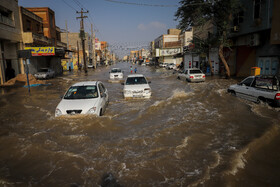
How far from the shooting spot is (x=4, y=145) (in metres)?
5.63

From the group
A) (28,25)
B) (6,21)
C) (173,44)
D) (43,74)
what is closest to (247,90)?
(6,21)

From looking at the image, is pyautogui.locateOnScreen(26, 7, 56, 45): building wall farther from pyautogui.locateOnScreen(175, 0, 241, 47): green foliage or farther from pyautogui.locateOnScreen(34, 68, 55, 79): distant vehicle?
pyautogui.locateOnScreen(175, 0, 241, 47): green foliage

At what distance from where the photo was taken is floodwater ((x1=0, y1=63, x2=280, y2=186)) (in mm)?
3914

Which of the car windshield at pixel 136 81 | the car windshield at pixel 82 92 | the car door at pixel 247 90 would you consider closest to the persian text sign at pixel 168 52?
the car windshield at pixel 136 81

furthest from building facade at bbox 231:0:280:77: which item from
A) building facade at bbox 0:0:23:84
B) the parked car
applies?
building facade at bbox 0:0:23:84

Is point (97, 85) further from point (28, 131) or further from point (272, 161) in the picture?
point (272, 161)

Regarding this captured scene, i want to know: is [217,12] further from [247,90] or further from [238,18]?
[247,90]

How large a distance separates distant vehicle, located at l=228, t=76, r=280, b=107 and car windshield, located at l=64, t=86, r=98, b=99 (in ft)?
23.6

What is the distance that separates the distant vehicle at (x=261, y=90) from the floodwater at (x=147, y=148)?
0.45m

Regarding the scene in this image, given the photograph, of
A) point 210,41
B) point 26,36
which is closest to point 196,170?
point 210,41

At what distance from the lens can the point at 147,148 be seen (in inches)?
205

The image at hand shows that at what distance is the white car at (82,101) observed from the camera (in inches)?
273

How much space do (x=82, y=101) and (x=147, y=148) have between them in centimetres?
347

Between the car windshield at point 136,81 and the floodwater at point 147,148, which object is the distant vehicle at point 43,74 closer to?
the floodwater at point 147,148
